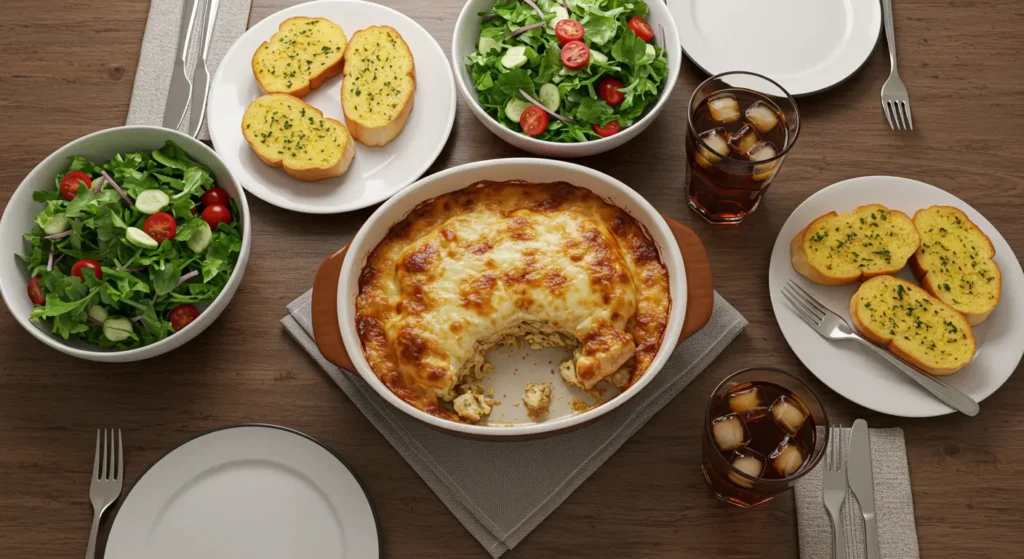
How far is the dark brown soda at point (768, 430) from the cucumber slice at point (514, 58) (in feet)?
3.95

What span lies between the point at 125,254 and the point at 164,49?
3.11ft

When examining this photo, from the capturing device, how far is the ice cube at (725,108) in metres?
2.46

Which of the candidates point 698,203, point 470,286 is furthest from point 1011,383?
point 470,286

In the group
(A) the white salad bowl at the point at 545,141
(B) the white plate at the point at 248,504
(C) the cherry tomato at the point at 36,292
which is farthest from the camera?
(A) the white salad bowl at the point at 545,141

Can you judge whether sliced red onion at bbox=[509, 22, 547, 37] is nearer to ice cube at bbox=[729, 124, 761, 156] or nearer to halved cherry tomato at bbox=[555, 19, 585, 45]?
halved cherry tomato at bbox=[555, 19, 585, 45]

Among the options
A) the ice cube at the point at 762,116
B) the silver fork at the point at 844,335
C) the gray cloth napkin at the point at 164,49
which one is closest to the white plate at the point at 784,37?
the ice cube at the point at 762,116

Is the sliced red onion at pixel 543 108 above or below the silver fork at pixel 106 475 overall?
above

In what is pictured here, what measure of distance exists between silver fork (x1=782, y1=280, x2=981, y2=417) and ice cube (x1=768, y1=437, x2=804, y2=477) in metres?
0.46

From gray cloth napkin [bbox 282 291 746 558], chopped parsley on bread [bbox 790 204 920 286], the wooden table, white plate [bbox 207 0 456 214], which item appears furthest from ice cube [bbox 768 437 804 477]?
white plate [bbox 207 0 456 214]

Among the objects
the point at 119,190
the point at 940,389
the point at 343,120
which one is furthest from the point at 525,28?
the point at 940,389

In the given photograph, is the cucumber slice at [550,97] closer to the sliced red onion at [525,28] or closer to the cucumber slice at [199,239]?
the sliced red onion at [525,28]

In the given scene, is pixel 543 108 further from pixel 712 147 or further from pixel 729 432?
pixel 729 432

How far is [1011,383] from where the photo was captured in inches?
94.3

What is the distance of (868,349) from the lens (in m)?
2.37
